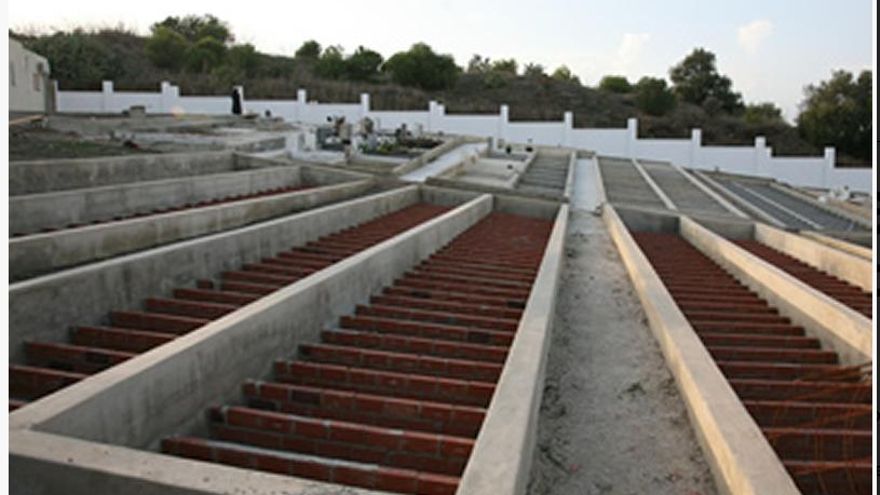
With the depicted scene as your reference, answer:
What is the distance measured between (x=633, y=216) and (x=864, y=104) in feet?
113

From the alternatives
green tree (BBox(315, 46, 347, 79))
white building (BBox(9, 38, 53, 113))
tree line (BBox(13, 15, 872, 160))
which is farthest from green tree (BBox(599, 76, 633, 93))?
white building (BBox(9, 38, 53, 113))

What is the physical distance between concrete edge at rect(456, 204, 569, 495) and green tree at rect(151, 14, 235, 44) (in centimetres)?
6008

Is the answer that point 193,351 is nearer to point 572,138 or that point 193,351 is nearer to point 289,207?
point 289,207

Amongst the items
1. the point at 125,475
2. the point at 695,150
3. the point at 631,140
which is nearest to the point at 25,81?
the point at 631,140

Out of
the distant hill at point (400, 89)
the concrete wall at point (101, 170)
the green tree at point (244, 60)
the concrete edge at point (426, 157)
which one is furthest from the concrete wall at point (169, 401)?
the green tree at point (244, 60)

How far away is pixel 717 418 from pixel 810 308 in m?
3.58

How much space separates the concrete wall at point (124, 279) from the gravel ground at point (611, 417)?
3.69m

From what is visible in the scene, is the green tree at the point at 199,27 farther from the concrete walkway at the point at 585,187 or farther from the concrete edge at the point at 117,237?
the concrete edge at the point at 117,237

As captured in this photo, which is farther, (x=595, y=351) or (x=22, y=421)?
(x=595, y=351)

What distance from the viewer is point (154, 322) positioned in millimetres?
6695

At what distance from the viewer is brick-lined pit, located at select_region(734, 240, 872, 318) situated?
8734mm

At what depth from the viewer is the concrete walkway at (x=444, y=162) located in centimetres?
2108

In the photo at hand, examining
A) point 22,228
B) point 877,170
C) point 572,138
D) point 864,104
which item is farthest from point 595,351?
point 864,104

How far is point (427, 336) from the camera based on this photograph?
7.32m
